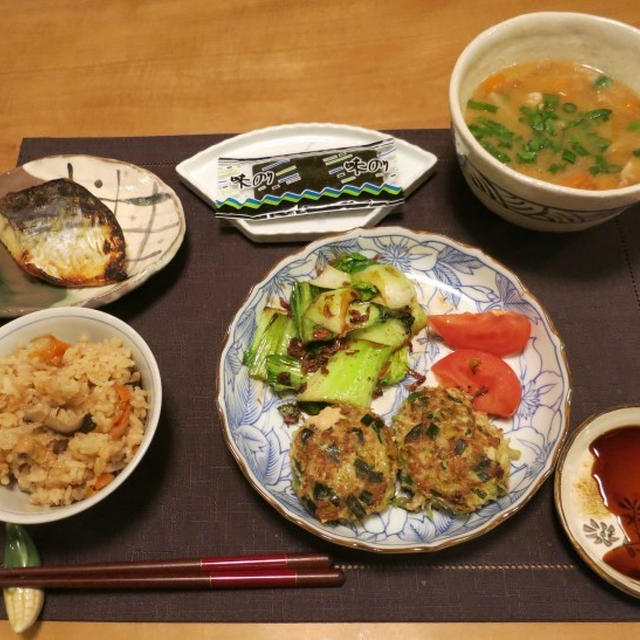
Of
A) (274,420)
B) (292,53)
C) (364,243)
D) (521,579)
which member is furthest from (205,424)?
(292,53)

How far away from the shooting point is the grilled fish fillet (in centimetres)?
200

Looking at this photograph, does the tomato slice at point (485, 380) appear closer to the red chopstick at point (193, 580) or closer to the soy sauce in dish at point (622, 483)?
the soy sauce in dish at point (622, 483)

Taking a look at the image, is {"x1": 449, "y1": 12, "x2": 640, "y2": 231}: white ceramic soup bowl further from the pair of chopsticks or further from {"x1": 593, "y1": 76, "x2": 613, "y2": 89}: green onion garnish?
the pair of chopsticks

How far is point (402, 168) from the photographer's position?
219cm

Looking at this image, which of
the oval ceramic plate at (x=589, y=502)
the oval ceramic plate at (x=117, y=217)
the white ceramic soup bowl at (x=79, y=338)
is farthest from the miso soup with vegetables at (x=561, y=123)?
the white ceramic soup bowl at (x=79, y=338)

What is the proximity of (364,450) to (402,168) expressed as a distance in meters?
1.18

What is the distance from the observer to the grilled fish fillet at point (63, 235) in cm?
200

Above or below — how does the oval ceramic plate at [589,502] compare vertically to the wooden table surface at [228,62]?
below

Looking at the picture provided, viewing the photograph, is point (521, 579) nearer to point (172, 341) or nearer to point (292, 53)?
point (172, 341)

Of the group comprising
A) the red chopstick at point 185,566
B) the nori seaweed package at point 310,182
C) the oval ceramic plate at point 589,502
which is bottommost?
the red chopstick at point 185,566

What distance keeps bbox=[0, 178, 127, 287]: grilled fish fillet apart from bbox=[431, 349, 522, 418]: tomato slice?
122cm

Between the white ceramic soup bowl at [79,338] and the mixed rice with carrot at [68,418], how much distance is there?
25mm

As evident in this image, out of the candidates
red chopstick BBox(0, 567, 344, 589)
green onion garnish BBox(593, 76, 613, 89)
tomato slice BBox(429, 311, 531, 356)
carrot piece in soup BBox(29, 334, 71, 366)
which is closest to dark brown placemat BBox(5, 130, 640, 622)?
red chopstick BBox(0, 567, 344, 589)

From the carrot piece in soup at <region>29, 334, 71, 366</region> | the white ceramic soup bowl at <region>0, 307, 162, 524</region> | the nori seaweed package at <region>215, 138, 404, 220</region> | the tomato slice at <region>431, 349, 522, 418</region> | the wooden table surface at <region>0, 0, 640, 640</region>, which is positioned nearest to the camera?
the white ceramic soup bowl at <region>0, 307, 162, 524</region>
